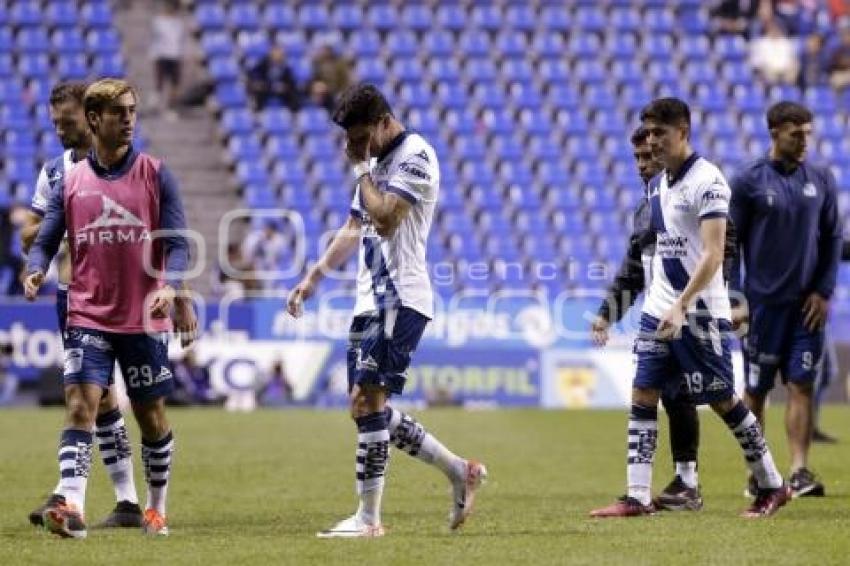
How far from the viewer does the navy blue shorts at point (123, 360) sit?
9.56 m

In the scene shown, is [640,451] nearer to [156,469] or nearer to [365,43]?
[156,469]

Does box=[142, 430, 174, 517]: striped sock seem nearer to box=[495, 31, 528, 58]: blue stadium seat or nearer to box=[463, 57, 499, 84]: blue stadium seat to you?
box=[463, 57, 499, 84]: blue stadium seat

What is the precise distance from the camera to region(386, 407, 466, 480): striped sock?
9812 millimetres

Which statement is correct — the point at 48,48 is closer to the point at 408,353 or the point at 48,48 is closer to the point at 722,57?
the point at 722,57

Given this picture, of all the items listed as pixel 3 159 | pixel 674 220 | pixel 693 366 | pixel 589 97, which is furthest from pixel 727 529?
pixel 589 97

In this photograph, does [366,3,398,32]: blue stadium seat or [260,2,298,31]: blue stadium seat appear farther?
[366,3,398,32]: blue stadium seat

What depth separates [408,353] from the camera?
9.57m

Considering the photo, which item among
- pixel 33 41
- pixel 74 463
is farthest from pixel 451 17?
pixel 74 463

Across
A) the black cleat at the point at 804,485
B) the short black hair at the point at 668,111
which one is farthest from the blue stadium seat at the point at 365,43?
the short black hair at the point at 668,111

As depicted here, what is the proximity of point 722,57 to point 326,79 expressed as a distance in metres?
7.68

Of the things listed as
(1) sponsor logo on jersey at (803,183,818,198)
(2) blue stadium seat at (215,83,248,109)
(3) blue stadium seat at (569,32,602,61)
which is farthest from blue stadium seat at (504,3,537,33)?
(1) sponsor logo on jersey at (803,183,818,198)

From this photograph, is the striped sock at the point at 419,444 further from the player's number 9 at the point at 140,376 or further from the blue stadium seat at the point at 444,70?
the blue stadium seat at the point at 444,70

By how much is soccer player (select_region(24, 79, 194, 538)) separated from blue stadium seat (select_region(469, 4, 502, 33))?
2483cm

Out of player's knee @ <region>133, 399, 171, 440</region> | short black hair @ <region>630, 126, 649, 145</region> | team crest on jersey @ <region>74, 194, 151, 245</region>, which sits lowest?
player's knee @ <region>133, 399, 171, 440</region>
